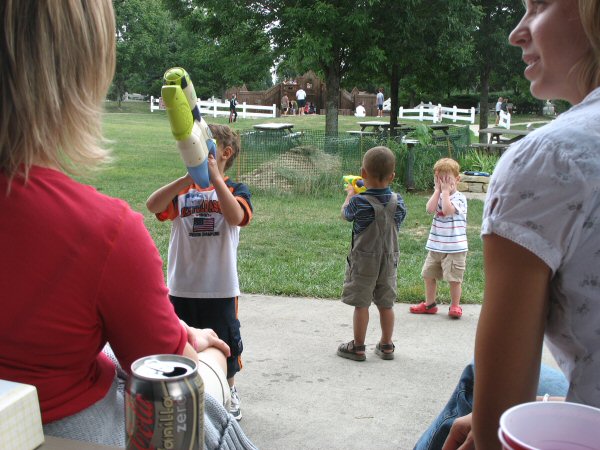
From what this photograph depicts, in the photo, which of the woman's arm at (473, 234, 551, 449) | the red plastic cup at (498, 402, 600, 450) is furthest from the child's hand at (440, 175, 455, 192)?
the red plastic cup at (498, 402, 600, 450)

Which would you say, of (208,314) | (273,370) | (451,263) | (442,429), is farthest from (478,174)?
(442,429)

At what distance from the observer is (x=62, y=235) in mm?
1295

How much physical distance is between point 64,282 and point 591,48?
3.57 ft

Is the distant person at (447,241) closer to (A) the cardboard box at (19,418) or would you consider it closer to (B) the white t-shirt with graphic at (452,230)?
(B) the white t-shirt with graphic at (452,230)

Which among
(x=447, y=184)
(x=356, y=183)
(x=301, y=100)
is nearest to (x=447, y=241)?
(x=447, y=184)

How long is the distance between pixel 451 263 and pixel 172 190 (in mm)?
3042

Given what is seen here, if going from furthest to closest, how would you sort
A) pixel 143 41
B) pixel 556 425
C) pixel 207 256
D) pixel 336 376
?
pixel 143 41, pixel 336 376, pixel 207 256, pixel 556 425

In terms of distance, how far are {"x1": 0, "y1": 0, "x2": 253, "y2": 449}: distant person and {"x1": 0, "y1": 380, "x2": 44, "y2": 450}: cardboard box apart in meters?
0.13

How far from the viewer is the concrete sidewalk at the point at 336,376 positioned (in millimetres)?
3883

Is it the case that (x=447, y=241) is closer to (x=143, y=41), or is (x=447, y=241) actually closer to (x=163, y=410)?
(x=163, y=410)

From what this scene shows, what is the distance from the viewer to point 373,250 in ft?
16.2

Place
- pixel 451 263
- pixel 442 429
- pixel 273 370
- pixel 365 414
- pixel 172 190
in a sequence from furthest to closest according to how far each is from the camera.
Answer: pixel 451 263
pixel 273 370
pixel 365 414
pixel 172 190
pixel 442 429

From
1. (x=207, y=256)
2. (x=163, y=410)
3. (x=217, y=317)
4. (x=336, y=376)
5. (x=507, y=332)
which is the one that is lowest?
(x=336, y=376)

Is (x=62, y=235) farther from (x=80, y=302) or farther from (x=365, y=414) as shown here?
(x=365, y=414)
